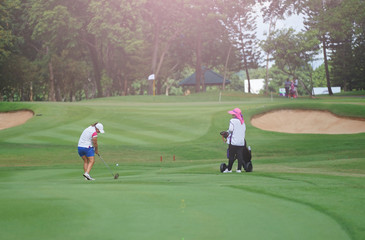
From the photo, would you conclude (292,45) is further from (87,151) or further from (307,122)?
(87,151)

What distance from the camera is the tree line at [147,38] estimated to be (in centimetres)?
6138

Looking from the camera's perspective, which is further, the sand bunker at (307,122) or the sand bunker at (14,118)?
the sand bunker at (14,118)

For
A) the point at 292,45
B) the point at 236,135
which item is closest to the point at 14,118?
the point at 236,135

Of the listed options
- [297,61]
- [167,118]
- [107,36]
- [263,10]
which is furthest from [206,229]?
[263,10]

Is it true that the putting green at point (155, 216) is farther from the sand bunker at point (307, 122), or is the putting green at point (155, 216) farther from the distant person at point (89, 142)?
the sand bunker at point (307, 122)

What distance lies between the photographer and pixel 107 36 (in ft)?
217

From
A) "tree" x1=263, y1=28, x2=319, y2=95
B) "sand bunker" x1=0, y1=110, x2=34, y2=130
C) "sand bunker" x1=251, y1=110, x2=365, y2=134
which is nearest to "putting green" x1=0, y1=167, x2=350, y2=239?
"sand bunker" x1=251, y1=110, x2=365, y2=134

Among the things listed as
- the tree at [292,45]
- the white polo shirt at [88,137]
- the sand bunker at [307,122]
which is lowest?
the sand bunker at [307,122]

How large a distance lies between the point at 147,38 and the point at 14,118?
179ft

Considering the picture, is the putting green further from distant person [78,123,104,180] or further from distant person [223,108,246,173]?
distant person [78,123,104,180]

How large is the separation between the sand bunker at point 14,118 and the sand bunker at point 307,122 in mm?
18329

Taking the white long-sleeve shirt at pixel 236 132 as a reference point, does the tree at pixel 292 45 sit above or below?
above

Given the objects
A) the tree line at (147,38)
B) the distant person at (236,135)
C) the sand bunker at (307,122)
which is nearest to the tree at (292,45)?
the tree line at (147,38)

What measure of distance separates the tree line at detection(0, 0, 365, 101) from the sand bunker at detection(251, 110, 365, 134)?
22292mm
